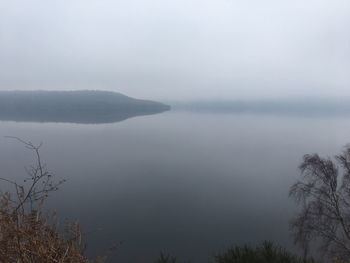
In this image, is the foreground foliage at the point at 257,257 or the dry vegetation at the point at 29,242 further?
the foreground foliage at the point at 257,257

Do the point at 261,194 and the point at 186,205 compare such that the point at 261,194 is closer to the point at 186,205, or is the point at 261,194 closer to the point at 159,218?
the point at 186,205

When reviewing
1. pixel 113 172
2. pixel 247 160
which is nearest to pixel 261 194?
pixel 113 172

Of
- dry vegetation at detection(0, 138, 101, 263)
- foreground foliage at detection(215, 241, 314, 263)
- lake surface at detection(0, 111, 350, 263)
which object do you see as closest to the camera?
dry vegetation at detection(0, 138, 101, 263)

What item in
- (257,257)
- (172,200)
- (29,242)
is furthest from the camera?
(172,200)

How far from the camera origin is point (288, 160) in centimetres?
6050

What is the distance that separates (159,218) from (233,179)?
1711 cm

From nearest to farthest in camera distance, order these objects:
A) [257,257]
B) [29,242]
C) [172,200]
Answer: [29,242] < [257,257] < [172,200]

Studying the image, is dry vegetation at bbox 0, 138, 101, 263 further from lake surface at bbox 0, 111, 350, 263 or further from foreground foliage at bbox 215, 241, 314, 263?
lake surface at bbox 0, 111, 350, 263

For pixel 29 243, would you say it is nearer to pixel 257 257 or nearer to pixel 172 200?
pixel 257 257

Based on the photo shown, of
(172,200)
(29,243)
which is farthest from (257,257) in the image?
(172,200)

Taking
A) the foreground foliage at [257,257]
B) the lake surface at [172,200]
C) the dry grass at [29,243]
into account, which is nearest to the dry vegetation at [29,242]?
the dry grass at [29,243]

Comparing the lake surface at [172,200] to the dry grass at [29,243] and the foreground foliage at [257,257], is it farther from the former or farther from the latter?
the dry grass at [29,243]

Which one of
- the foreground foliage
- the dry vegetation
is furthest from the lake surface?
the dry vegetation

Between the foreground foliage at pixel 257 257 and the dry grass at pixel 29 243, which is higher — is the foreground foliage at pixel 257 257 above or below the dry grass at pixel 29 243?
below
